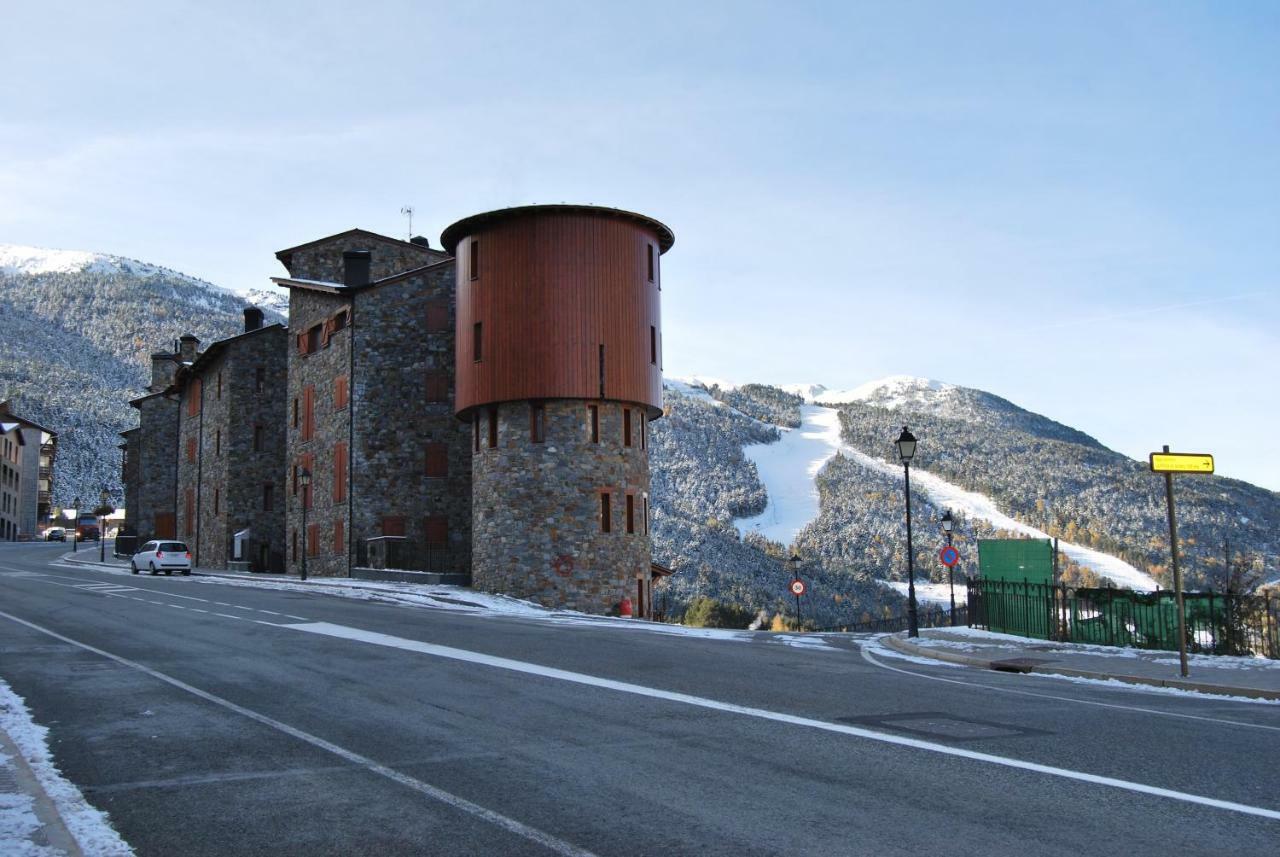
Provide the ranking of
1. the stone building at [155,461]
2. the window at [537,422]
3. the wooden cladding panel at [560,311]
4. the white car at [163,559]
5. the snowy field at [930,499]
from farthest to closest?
the snowy field at [930,499] → the stone building at [155,461] → the white car at [163,559] → the wooden cladding panel at [560,311] → the window at [537,422]

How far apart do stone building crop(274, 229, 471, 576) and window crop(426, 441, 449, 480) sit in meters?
0.04

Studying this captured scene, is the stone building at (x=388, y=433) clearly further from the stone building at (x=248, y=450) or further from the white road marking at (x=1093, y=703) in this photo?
the white road marking at (x=1093, y=703)

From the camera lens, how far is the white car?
152 ft

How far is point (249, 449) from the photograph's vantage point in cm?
5331

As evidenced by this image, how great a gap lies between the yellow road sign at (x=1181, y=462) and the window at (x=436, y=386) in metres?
33.1

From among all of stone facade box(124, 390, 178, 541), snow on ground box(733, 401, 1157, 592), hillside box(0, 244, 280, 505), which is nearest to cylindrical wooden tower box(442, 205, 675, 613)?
stone facade box(124, 390, 178, 541)

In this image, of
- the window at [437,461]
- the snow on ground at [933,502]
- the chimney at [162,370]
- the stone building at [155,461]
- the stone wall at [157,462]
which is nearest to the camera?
the window at [437,461]

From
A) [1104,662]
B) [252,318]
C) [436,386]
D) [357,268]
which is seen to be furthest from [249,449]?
[1104,662]

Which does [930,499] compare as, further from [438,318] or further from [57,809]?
[57,809]

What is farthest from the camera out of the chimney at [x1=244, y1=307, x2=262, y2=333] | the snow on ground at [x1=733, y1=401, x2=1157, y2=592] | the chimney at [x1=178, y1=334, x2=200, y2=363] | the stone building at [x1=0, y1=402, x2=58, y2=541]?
the snow on ground at [x1=733, y1=401, x2=1157, y2=592]

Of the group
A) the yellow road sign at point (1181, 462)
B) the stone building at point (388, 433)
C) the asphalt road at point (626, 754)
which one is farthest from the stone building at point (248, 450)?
the yellow road sign at point (1181, 462)

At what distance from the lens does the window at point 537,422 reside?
1404 inches

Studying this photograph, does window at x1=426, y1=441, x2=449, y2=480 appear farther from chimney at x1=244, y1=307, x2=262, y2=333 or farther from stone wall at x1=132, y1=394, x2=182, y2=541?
stone wall at x1=132, y1=394, x2=182, y2=541

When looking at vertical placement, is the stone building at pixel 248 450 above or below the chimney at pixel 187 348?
below
